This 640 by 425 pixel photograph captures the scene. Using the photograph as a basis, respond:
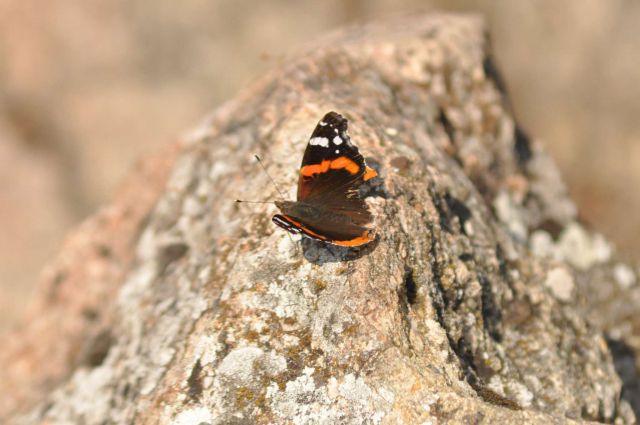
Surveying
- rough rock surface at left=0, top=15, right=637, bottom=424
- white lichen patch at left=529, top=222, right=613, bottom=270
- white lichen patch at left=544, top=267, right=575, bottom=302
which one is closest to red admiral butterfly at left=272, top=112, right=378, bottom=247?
rough rock surface at left=0, top=15, right=637, bottom=424

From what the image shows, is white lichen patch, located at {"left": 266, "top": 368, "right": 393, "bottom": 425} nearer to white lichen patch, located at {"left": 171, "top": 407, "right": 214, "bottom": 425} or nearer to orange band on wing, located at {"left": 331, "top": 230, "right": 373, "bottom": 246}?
white lichen patch, located at {"left": 171, "top": 407, "right": 214, "bottom": 425}

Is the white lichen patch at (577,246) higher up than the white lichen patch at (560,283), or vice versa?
the white lichen patch at (577,246)

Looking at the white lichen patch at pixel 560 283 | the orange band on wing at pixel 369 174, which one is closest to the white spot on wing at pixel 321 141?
the orange band on wing at pixel 369 174

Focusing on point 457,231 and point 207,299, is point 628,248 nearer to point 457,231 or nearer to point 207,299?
point 457,231

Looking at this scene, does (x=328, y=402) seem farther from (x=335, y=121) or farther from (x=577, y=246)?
(x=577, y=246)

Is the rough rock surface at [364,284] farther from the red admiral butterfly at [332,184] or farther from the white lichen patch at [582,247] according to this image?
the red admiral butterfly at [332,184]

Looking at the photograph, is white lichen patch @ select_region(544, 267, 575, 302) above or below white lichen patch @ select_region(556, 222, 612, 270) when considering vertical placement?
below

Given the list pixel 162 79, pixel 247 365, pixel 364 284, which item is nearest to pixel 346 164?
pixel 364 284
